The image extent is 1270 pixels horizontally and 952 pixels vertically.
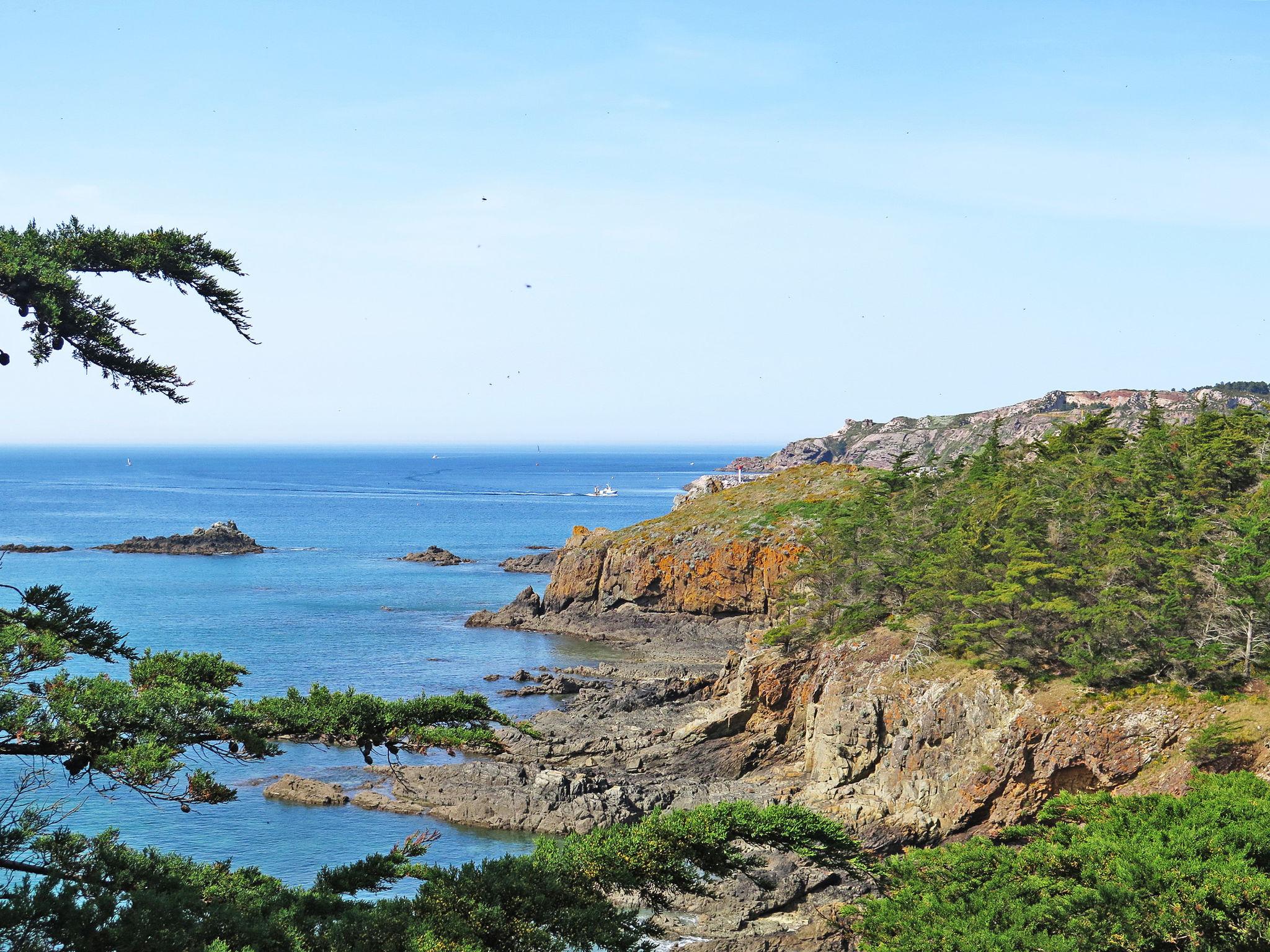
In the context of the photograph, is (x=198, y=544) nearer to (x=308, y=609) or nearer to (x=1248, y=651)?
(x=308, y=609)

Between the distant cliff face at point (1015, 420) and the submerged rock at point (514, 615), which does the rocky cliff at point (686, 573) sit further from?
the distant cliff face at point (1015, 420)

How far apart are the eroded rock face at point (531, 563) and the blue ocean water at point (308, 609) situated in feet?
5.80

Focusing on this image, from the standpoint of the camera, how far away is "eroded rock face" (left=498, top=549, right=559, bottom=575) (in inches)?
3679

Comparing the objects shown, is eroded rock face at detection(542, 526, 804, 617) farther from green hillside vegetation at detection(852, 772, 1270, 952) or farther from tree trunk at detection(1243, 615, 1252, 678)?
green hillside vegetation at detection(852, 772, 1270, 952)

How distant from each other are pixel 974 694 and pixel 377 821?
19810 mm

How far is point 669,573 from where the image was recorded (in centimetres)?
6438

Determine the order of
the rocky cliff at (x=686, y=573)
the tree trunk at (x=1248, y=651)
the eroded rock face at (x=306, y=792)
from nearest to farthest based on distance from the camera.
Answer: the tree trunk at (x=1248, y=651) → the eroded rock face at (x=306, y=792) → the rocky cliff at (x=686, y=573)

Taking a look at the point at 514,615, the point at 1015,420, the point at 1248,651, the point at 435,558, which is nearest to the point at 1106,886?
the point at 1248,651

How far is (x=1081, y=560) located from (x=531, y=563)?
67.2m

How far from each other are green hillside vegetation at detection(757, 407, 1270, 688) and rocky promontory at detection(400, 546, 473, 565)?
57.0 meters

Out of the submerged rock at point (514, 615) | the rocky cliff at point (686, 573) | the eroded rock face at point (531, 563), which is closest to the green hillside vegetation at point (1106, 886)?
the rocky cliff at point (686, 573)

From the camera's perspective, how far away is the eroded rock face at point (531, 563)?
93438 millimetres

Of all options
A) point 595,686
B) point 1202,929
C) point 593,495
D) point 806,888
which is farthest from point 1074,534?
point 593,495

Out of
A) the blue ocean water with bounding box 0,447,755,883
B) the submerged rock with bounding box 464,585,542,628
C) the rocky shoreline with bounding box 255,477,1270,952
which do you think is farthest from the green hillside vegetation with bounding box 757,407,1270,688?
the submerged rock with bounding box 464,585,542,628
